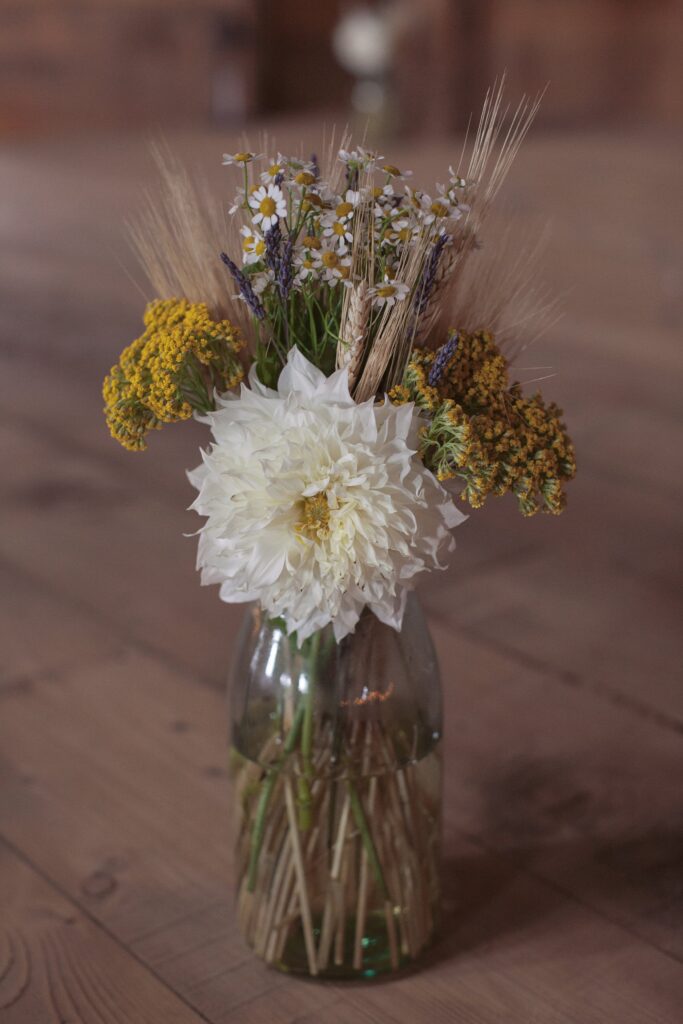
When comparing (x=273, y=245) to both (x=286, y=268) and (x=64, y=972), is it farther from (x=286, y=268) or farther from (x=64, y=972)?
(x=64, y=972)

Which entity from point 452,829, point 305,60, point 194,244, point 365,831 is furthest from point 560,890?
point 305,60

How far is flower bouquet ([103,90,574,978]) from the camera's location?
72 cm

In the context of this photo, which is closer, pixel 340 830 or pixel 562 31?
pixel 340 830

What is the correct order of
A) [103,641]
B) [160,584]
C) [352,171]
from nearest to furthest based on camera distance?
[352,171] → [103,641] → [160,584]

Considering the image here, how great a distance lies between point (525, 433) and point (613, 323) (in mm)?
2019

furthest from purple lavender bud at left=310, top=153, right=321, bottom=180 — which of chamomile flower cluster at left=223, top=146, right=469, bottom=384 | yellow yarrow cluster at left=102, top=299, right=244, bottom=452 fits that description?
yellow yarrow cluster at left=102, top=299, right=244, bottom=452

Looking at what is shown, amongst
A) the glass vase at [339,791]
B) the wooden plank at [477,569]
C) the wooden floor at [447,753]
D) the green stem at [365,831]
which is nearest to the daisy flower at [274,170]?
the wooden floor at [447,753]

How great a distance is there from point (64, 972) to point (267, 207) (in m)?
0.56

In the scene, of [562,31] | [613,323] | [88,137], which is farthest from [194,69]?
[613,323]

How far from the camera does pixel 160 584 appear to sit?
5.18 ft

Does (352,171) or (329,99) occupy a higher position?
(352,171)

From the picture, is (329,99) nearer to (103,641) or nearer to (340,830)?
(103,641)

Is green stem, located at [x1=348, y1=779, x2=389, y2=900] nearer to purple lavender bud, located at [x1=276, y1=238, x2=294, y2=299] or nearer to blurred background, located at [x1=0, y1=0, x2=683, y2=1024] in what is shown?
blurred background, located at [x1=0, y1=0, x2=683, y2=1024]

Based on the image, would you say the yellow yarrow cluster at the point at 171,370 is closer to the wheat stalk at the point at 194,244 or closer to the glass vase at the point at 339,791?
the wheat stalk at the point at 194,244
